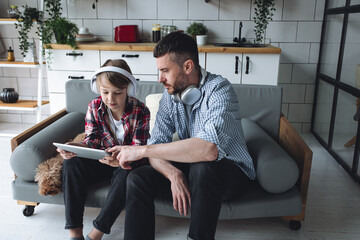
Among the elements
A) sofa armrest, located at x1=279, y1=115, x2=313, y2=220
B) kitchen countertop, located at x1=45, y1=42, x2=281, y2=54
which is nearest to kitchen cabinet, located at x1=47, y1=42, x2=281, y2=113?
kitchen countertop, located at x1=45, y1=42, x2=281, y2=54

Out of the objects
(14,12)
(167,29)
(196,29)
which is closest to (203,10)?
(196,29)

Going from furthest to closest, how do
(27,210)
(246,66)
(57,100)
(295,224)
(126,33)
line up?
(126,33) < (57,100) < (246,66) < (27,210) < (295,224)

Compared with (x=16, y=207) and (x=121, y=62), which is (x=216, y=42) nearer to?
(x=121, y=62)

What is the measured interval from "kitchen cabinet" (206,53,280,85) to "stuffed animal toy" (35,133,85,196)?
1.87m

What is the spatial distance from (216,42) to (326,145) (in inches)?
60.2

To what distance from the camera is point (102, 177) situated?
69.6 inches

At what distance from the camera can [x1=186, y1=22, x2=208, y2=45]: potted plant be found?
3.35 m

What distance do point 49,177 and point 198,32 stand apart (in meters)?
2.26

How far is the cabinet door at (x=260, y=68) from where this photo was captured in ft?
10.2

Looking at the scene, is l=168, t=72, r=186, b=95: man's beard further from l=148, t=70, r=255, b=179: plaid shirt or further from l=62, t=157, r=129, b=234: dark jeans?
l=62, t=157, r=129, b=234: dark jeans

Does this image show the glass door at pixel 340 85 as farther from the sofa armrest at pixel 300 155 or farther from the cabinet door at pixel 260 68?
the sofa armrest at pixel 300 155

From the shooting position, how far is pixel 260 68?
312 centimetres

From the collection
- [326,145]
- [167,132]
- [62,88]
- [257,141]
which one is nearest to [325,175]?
[326,145]

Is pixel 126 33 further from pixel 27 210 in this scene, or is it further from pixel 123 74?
pixel 27 210
